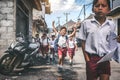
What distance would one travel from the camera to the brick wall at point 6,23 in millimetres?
13031

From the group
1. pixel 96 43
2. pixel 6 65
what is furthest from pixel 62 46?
pixel 96 43

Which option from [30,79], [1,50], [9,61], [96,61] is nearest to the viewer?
[96,61]

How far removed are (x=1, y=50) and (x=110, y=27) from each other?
30.4 ft

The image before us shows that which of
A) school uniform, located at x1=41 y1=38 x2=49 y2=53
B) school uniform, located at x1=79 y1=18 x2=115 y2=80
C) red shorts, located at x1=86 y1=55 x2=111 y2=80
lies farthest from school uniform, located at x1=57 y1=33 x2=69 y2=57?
red shorts, located at x1=86 y1=55 x2=111 y2=80

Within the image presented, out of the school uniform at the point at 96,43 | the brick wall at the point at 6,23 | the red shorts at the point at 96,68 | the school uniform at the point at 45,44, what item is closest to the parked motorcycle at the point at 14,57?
the brick wall at the point at 6,23

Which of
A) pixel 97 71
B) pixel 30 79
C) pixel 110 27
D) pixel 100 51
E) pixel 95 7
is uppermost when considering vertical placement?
pixel 95 7

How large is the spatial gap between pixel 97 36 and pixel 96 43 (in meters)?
0.09

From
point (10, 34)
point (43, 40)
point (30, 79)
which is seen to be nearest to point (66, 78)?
point (30, 79)

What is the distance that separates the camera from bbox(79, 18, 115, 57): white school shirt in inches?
164

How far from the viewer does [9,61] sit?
396 inches

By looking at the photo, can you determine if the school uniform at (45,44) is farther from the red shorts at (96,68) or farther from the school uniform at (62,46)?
the red shorts at (96,68)

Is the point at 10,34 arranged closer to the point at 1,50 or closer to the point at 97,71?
the point at 1,50

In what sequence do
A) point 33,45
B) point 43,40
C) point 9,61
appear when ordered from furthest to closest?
1. point 43,40
2. point 33,45
3. point 9,61

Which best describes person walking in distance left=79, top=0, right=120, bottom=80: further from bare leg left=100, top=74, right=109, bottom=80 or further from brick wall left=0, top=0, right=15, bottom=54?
brick wall left=0, top=0, right=15, bottom=54
